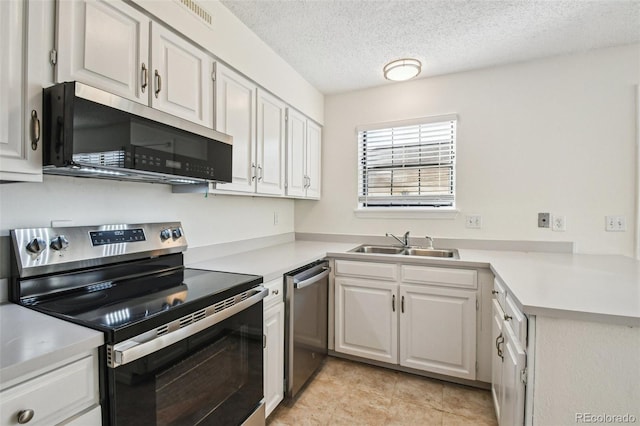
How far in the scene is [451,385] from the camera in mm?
2137

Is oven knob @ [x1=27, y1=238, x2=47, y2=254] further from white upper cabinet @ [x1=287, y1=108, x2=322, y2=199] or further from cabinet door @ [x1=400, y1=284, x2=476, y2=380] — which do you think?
cabinet door @ [x1=400, y1=284, x2=476, y2=380]

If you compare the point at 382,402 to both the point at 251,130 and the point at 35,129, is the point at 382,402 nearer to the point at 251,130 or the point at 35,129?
the point at 251,130

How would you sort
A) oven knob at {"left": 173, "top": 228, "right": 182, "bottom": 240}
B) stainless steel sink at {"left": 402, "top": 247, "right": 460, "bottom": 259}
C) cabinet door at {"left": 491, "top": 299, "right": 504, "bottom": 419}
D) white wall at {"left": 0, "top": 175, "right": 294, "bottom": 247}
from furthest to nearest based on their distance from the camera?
stainless steel sink at {"left": 402, "top": 247, "right": 460, "bottom": 259}
oven knob at {"left": 173, "top": 228, "right": 182, "bottom": 240}
cabinet door at {"left": 491, "top": 299, "right": 504, "bottom": 419}
white wall at {"left": 0, "top": 175, "right": 294, "bottom": 247}

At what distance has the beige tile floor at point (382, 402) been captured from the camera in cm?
178

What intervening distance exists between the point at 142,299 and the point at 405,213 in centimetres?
222

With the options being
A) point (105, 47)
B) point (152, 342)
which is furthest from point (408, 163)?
point (152, 342)

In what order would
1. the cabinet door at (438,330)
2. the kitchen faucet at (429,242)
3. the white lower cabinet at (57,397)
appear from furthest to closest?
1. the kitchen faucet at (429,242)
2. the cabinet door at (438,330)
3. the white lower cabinet at (57,397)

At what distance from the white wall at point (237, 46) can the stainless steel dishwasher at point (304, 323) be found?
1329mm

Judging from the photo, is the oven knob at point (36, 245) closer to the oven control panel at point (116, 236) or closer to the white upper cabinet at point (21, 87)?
the oven control panel at point (116, 236)

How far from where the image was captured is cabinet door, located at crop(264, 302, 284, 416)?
1.65 metres

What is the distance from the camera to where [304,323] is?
6.57ft

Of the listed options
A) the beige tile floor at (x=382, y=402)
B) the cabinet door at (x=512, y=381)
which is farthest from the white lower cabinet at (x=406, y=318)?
the cabinet door at (x=512, y=381)

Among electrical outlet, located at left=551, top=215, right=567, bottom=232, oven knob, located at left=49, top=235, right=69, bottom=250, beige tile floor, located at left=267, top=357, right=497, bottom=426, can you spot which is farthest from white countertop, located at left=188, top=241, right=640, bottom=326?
beige tile floor, located at left=267, top=357, right=497, bottom=426

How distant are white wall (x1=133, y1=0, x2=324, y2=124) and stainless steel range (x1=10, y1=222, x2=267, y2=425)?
1.01m
